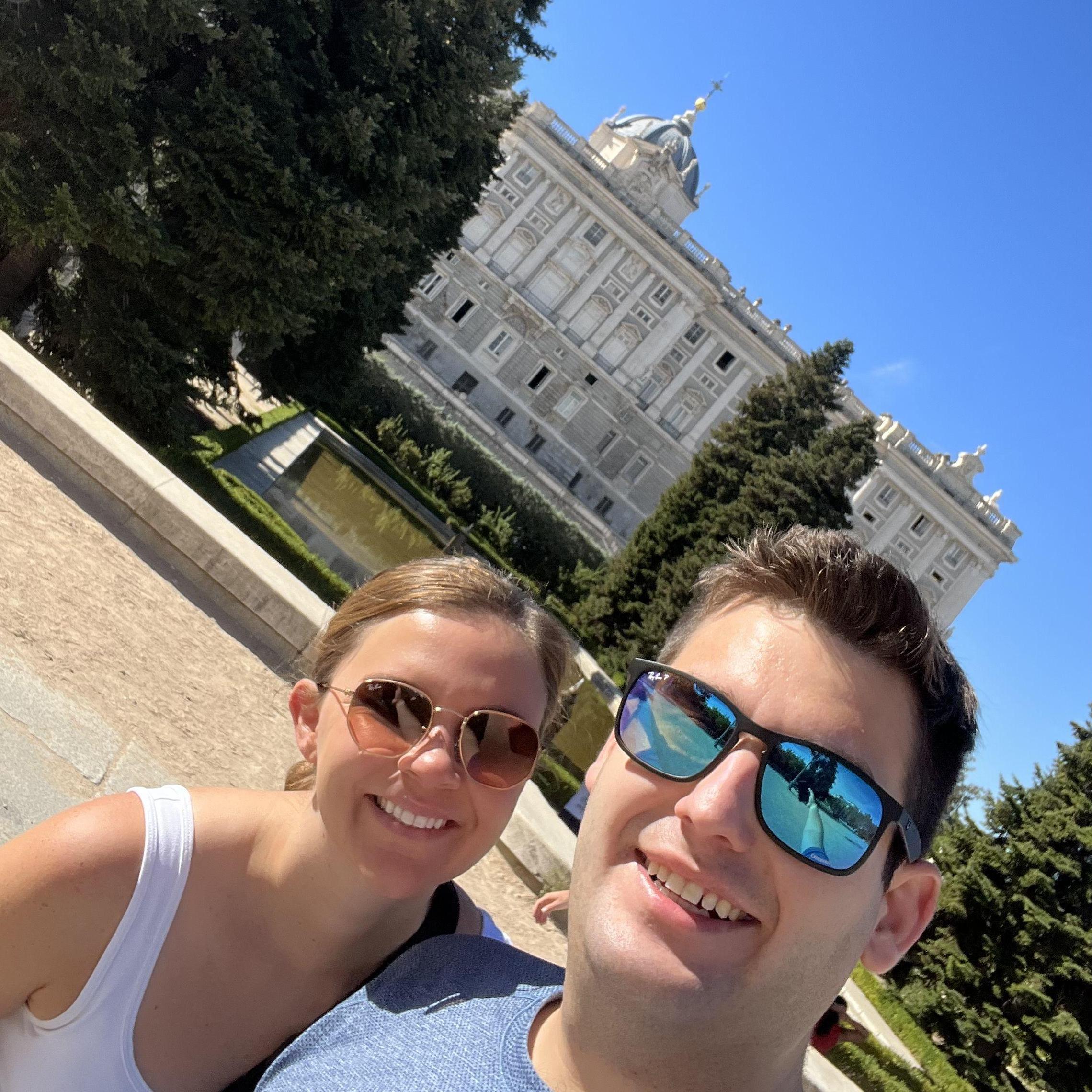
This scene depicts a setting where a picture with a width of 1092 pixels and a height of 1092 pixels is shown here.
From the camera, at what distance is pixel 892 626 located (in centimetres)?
167

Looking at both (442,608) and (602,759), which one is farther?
(442,608)

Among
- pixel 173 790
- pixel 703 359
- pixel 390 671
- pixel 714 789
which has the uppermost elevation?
pixel 703 359

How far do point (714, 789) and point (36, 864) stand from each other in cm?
139

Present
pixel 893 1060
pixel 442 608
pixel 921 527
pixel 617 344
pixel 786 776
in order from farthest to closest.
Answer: pixel 921 527
pixel 617 344
pixel 893 1060
pixel 442 608
pixel 786 776

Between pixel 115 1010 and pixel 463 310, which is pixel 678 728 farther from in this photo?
pixel 463 310

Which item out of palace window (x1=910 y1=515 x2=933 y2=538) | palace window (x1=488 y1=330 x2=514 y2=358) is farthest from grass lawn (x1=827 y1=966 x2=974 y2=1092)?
palace window (x1=910 y1=515 x2=933 y2=538)

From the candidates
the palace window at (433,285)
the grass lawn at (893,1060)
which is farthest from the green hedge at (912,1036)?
the palace window at (433,285)

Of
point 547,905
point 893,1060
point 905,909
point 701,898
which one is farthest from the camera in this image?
point 893,1060

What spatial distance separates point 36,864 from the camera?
1.79 m

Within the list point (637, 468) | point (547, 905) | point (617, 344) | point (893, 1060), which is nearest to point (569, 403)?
point (617, 344)

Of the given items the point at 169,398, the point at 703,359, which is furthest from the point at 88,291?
the point at 703,359

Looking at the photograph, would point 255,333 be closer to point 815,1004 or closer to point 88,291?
point 88,291

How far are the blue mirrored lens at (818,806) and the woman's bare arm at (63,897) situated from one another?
133 cm

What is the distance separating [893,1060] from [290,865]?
988 cm
